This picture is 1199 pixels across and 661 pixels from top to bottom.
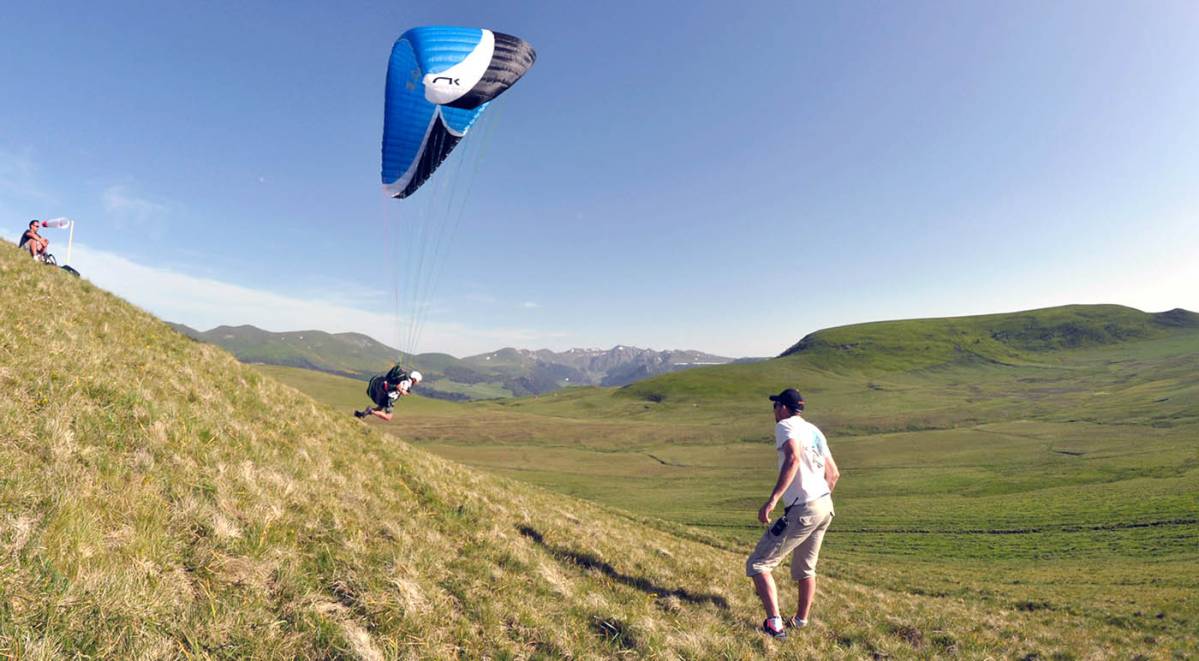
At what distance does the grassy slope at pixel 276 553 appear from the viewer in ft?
12.2

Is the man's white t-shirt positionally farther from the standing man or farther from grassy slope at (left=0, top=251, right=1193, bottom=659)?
grassy slope at (left=0, top=251, right=1193, bottom=659)

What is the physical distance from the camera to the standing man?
6426 millimetres

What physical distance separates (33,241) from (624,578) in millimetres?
21171

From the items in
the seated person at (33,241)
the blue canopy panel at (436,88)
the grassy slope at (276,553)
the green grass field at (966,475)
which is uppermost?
the blue canopy panel at (436,88)

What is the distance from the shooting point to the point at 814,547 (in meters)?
6.78

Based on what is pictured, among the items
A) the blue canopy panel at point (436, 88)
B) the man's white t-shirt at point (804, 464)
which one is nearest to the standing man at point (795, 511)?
the man's white t-shirt at point (804, 464)

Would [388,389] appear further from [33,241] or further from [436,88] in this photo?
[33,241]

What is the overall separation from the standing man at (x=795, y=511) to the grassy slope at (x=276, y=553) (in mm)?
749

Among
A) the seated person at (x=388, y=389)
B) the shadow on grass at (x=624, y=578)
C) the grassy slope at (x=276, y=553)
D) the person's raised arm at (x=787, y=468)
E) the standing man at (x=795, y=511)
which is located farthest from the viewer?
the seated person at (x=388, y=389)

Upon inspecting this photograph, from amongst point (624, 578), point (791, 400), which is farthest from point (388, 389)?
point (791, 400)

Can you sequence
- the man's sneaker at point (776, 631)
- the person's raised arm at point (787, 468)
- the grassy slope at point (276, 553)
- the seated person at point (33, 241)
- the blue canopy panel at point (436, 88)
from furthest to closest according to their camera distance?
the blue canopy panel at point (436, 88) < the seated person at point (33, 241) < the man's sneaker at point (776, 631) < the person's raised arm at point (787, 468) < the grassy slope at point (276, 553)

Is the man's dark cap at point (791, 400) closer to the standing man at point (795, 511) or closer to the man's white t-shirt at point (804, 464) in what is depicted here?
the standing man at point (795, 511)

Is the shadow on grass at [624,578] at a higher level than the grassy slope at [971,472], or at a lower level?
higher

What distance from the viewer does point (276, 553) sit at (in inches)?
197
